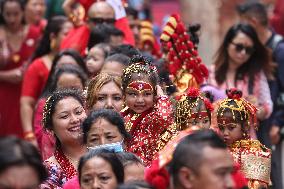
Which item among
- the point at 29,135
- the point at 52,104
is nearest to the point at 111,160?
the point at 52,104

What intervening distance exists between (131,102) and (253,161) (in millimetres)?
1052

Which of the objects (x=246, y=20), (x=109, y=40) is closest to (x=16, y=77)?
(x=109, y=40)

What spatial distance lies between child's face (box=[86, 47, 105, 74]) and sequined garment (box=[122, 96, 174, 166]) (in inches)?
78.7

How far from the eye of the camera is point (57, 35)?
482 inches

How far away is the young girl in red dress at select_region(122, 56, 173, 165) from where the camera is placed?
847 cm

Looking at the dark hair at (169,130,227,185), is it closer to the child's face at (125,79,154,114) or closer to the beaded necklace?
the beaded necklace

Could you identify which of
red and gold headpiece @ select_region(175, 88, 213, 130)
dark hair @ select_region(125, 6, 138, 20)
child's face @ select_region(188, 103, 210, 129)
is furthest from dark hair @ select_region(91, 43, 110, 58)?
dark hair @ select_region(125, 6, 138, 20)

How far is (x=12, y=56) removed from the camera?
42.6 feet

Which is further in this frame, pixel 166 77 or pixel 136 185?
pixel 166 77

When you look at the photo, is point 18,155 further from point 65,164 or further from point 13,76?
point 13,76

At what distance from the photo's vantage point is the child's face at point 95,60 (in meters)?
10.6

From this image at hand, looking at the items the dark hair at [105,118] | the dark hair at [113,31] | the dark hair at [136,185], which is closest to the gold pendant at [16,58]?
the dark hair at [113,31]

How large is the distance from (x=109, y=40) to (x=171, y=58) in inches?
45.4

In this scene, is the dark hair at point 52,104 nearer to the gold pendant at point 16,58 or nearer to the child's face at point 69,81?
the child's face at point 69,81
